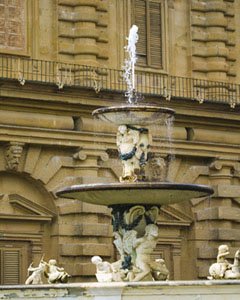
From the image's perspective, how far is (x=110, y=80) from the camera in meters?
27.3

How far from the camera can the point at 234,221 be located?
28453 millimetres

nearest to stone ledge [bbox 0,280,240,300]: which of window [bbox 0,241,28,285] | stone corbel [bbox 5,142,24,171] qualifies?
stone corbel [bbox 5,142,24,171]

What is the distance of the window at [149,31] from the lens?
28641 millimetres

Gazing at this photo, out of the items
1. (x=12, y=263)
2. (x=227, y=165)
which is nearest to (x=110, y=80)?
(x=227, y=165)

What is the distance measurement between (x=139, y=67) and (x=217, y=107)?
204cm

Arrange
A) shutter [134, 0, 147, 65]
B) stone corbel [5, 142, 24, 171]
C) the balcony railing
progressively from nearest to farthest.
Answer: stone corbel [5, 142, 24, 171]
the balcony railing
shutter [134, 0, 147, 65]

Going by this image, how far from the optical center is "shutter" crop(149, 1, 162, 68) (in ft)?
94.5

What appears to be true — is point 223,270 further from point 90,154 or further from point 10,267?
point 90,154

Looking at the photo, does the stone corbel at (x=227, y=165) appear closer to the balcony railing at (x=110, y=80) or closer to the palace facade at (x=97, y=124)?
the palace facade at (x=97, y=124)

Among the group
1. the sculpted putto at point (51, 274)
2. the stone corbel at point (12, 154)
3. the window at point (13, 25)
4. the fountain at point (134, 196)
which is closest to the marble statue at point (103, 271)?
the fountain at point (134, 196)

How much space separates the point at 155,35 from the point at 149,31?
201mm

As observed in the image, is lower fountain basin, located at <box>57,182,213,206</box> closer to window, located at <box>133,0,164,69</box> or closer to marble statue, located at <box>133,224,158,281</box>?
marble statue, located at <box>133,224,158,281</box>

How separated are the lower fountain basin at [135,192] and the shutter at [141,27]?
10460mm

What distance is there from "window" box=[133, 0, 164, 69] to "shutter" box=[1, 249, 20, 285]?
5.86m
